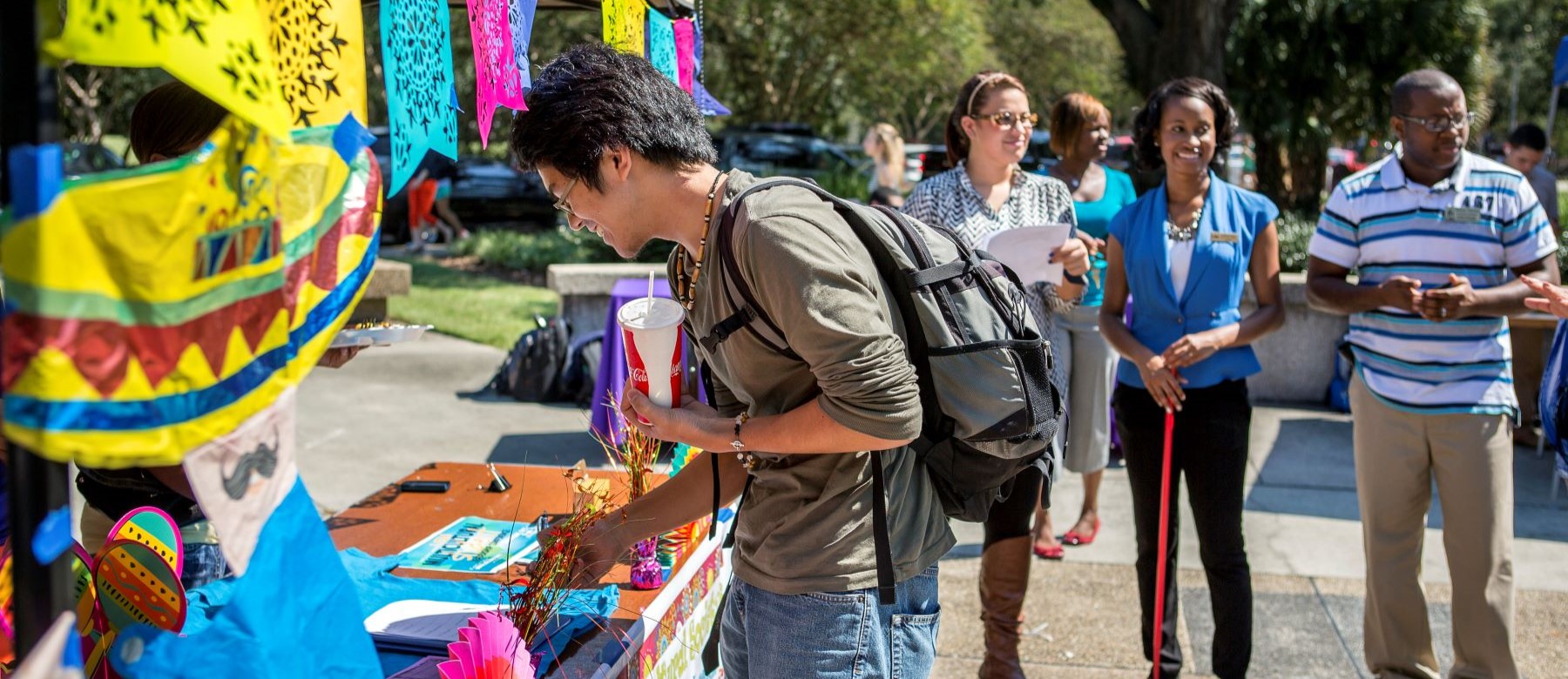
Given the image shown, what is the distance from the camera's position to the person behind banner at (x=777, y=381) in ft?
5.71

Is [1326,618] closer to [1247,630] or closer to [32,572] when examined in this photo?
[1247,630]

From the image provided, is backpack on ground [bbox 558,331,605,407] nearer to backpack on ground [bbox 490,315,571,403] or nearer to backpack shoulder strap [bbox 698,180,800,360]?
backpack on ground [bbox 490,315,571,403]

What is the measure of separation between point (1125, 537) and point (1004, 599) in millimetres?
1908

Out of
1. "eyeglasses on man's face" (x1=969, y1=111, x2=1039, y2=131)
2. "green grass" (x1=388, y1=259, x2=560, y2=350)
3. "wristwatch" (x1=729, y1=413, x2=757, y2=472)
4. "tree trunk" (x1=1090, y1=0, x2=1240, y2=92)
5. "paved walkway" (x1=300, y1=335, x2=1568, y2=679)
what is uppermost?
"tree trunk" (x1=1090, y1=0, x2=1240, y2=92)

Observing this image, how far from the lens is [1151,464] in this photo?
11.7 feet

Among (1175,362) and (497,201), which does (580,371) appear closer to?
(1175,362)

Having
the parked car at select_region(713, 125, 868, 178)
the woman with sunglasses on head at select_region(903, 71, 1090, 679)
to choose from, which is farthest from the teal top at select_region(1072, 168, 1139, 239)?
the parked car at select_region(713, 125, 868, 178)

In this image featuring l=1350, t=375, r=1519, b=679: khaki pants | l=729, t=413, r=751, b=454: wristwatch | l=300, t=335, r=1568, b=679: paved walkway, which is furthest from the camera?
l=300, t=335, r=1568, b=679: paved walkway

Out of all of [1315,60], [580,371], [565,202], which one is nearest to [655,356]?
[565,202]

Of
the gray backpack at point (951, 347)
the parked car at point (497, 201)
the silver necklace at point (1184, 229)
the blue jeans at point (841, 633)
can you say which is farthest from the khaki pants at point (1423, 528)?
the parked car at point (497, 201)

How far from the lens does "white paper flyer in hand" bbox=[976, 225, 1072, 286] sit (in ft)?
11.6

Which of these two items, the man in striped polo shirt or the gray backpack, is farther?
the man in striped polo shirt

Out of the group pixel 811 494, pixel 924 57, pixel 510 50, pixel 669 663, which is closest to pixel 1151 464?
pixel 669 663

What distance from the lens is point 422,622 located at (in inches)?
94.9
